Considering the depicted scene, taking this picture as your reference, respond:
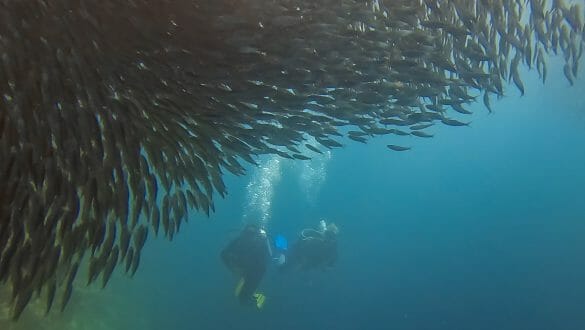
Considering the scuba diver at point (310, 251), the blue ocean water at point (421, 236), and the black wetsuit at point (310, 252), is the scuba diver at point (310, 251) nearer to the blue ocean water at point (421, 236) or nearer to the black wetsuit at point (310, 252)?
the black wetsuit at point (310, 252)

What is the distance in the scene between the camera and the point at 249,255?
17672mm

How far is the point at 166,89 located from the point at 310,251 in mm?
16604

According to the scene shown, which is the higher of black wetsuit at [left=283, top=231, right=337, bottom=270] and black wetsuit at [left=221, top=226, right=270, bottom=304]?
black wetsuit at [left=221, top=226, right=270, bottom=304]

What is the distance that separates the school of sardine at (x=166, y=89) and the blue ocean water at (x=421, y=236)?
772cm

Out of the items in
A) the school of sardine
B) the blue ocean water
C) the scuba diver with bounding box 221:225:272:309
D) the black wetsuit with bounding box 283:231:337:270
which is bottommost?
the blue ocean water

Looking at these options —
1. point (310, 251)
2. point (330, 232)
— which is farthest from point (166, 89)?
point (330, 232)

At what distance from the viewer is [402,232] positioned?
47.9 m

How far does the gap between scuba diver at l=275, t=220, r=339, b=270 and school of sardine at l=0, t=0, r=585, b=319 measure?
576 inches

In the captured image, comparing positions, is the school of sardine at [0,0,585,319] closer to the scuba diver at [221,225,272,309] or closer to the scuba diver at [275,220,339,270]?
the scuba diver at [221,225,272,309]

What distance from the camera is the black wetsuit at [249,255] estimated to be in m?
17.7

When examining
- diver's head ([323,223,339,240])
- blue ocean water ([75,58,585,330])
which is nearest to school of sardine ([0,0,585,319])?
blue ocean water ([75,58,585,330])

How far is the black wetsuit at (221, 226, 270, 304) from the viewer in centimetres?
1769

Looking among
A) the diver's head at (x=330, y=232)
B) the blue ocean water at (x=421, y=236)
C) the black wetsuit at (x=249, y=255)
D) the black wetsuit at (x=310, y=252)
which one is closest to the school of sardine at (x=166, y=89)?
the blue ocean water at (x=421, y=236)

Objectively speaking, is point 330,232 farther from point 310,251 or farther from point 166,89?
point 166,89
